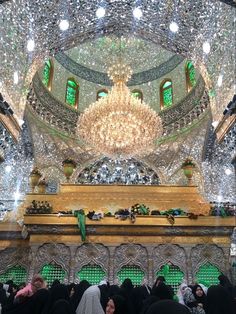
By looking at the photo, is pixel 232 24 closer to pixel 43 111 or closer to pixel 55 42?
pixel 55 42

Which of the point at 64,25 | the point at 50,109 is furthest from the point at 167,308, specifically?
the point at 50,109

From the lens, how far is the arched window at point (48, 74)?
1255cm

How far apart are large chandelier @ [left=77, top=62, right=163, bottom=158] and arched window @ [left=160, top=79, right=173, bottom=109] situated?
197 inches

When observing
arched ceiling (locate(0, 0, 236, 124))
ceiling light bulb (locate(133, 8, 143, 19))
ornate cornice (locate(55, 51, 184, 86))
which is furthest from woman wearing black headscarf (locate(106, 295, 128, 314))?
ornate cornice (locate(55, 51, 184, 86))

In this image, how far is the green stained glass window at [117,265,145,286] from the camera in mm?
6855

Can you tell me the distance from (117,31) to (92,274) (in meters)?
5.73

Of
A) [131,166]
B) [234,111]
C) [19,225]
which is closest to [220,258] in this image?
[234,111]

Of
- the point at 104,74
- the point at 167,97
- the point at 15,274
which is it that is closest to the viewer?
the point at 15,274

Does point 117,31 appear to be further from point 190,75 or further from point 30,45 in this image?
point 190,75

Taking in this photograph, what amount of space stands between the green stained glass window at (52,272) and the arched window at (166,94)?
318 inches

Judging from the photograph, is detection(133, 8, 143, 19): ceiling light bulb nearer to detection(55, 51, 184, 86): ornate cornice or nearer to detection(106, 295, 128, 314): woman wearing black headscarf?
detection(55, 51, 184, 86): ornate cornice

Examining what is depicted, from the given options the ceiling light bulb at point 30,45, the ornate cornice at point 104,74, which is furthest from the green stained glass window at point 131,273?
the ornate cornice at point 104,74

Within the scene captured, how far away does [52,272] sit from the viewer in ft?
22.9

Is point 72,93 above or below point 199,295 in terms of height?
above
